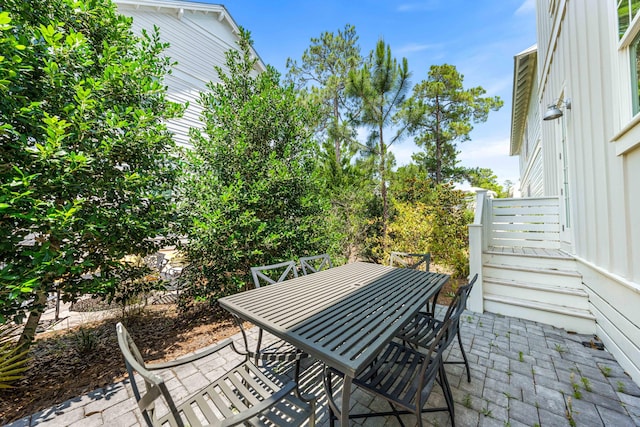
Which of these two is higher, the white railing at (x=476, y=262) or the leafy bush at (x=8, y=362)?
the white railing at (x=476, y=262)

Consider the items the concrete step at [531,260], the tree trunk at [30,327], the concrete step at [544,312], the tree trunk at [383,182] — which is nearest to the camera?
the tree trunk at [30,327]

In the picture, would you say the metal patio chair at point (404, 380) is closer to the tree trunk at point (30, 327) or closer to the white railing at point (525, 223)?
the tree trunk at point (30, 327)

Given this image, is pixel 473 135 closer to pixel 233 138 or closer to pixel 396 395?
pixel 233 138

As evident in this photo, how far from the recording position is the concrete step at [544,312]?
10.8ft

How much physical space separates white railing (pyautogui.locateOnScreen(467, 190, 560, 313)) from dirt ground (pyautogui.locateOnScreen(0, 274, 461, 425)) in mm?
5149

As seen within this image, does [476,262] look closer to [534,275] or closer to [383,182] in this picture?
[534,275]

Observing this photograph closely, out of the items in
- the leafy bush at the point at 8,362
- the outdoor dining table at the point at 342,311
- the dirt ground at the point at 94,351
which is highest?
the outdoor dining table at the point at 342,311

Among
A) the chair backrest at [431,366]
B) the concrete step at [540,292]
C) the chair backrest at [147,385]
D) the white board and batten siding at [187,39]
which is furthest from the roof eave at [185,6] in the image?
the concrete step at [540,292]

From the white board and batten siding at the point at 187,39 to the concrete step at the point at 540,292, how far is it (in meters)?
7.94

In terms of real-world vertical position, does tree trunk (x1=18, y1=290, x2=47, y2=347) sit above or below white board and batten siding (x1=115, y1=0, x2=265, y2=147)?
below

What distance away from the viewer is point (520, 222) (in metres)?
4.95

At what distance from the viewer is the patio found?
6.43 ft

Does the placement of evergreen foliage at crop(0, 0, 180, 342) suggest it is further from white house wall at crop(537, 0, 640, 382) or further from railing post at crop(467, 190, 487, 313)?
white house wall at crop(537, 0, 640, 382)

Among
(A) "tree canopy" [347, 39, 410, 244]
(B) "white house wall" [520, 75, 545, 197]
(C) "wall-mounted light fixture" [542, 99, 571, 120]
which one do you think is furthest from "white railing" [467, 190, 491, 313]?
(B) "white house wall" [520, 75, 545, 197]
